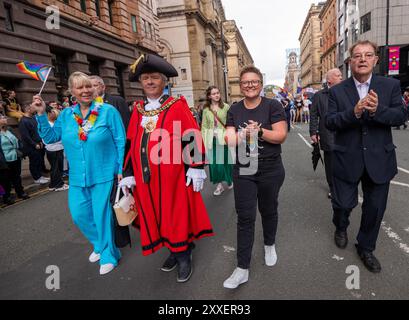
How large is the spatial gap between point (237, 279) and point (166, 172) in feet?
3.98

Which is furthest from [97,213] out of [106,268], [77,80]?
[77,80]

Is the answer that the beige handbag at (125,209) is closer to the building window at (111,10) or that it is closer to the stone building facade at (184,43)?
the building window at (111,10)

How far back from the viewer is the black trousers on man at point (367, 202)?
→ 2721 mm

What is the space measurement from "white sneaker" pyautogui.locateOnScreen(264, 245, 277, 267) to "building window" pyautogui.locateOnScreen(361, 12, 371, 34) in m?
34.1

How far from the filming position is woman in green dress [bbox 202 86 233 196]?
5324 mm

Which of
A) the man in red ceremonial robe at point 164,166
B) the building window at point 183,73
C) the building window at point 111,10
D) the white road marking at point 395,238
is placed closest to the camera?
the man in red ceremonial robe at point 164,166

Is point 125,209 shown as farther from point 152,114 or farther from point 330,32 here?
point 330,32

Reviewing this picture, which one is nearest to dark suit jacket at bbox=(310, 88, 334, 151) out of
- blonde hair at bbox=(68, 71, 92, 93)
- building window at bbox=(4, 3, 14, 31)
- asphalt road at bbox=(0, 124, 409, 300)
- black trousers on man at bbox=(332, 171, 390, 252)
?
asphalt road at bbox=(0, 124, 409, 300)

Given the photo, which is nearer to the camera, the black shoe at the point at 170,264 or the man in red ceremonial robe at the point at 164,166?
the man in red ceremonial robe at the point at 164,166

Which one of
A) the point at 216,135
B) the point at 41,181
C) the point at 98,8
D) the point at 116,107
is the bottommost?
the point at 41,181

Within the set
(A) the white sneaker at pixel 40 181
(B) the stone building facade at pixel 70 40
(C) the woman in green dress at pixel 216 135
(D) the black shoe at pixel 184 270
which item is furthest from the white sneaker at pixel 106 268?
(B) the stone building facade at pixel 70 40

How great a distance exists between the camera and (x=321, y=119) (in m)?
4.46

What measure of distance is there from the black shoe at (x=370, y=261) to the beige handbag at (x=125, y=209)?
2.40 meters

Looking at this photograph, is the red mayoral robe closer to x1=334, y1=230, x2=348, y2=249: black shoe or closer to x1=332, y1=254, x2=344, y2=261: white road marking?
x1=332, y1=254, x2=344, y2=261: white road marking
